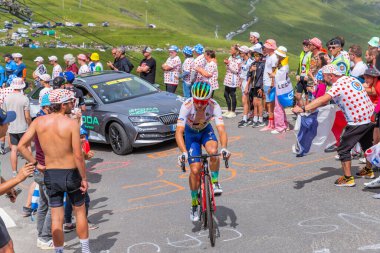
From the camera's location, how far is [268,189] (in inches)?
371

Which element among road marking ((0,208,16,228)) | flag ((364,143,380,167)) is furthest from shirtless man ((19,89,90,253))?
flag ((364,143,380,167))

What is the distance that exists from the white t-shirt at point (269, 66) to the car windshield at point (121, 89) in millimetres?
2936

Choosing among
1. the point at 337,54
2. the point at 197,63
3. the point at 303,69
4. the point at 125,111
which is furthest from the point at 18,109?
the point at 303,69

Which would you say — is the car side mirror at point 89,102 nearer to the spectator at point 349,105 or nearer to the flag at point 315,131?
the flag at point 315,131

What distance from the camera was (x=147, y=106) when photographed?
1287 centimetres

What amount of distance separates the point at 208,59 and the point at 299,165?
5.42 m

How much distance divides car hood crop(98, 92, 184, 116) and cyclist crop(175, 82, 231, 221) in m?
4.79

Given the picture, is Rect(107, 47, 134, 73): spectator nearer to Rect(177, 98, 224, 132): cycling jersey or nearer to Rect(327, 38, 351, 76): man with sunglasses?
Rect(327, 38, 351, 76): man with sunglasses

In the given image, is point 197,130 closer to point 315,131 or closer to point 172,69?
point 315,131

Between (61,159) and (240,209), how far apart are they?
10.7 ft

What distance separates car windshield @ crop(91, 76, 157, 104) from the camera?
44.5ft

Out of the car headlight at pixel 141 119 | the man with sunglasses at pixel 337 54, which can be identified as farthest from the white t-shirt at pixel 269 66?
the car headlight at pixel 141 119

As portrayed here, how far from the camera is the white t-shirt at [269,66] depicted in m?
13.4

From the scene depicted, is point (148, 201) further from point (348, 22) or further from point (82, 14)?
point (348, 22)
